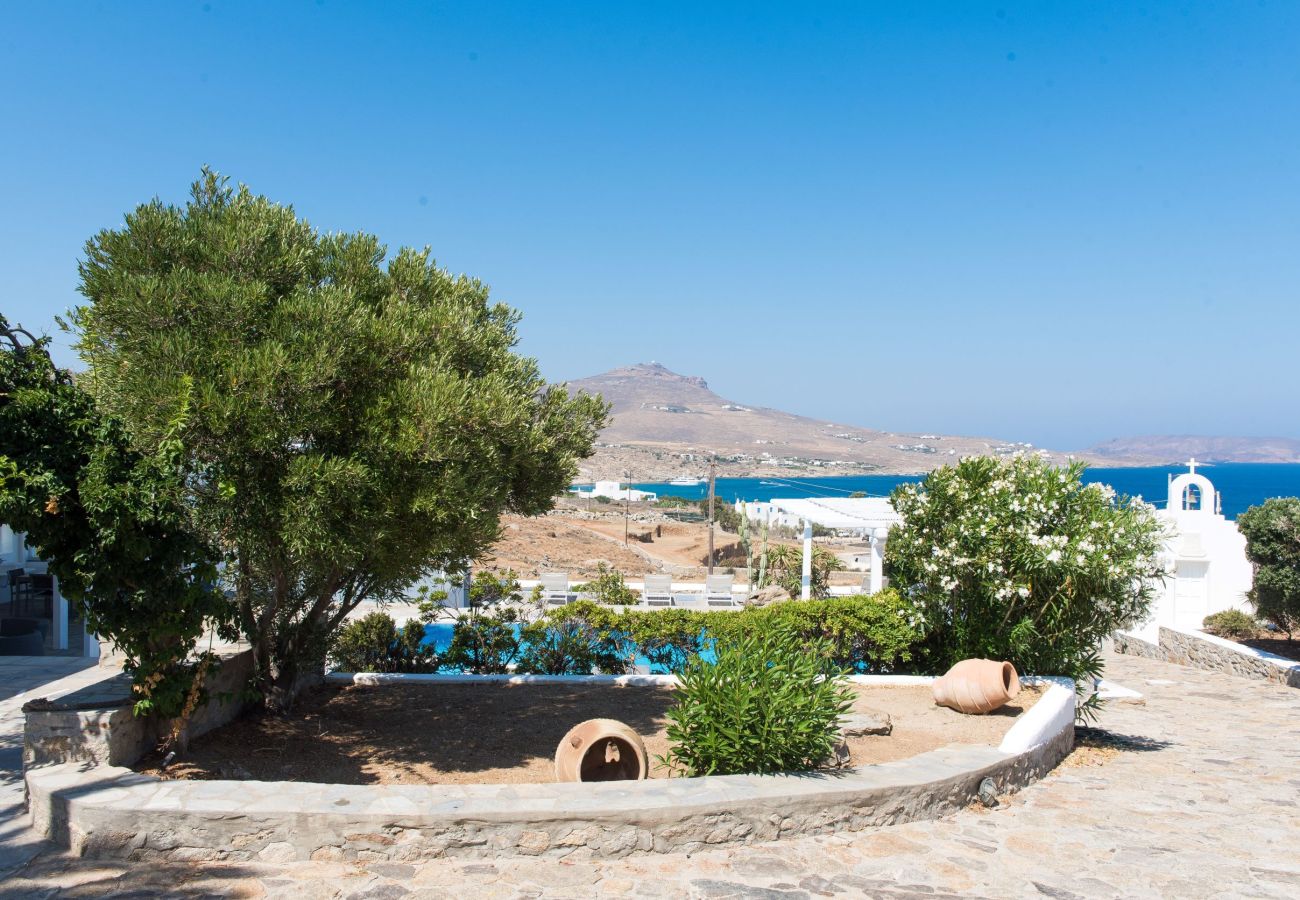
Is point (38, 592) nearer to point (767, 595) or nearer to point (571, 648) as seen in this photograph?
point (571, 648)

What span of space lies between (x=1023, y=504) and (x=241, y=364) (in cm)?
738

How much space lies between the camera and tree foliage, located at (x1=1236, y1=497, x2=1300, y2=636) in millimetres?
13281

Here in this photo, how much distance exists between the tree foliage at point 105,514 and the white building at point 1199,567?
16093mm

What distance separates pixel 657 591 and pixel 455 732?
1343 centimetres

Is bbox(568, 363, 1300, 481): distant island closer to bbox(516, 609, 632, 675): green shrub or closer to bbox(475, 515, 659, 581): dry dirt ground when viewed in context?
bbox(475, 515, 659, 581): dry dirt ground

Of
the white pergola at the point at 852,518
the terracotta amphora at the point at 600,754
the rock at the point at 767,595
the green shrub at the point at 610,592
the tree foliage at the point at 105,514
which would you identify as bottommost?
the rock at the point at 767,595

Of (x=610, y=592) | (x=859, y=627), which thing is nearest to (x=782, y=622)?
(x=859, y=627)

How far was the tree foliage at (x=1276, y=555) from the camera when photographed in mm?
13281

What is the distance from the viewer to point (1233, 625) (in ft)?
54.4

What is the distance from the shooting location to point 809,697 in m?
6.07

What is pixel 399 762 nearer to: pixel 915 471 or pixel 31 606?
pixel 31 606

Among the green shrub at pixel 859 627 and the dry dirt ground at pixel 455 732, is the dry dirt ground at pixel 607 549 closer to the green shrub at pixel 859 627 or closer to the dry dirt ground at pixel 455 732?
the green shrub at pixel 859 627

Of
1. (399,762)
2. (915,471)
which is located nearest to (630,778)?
(399,762)

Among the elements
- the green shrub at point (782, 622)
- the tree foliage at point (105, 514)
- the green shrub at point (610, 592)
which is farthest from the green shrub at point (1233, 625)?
the tree foliage at point (105, 514)
